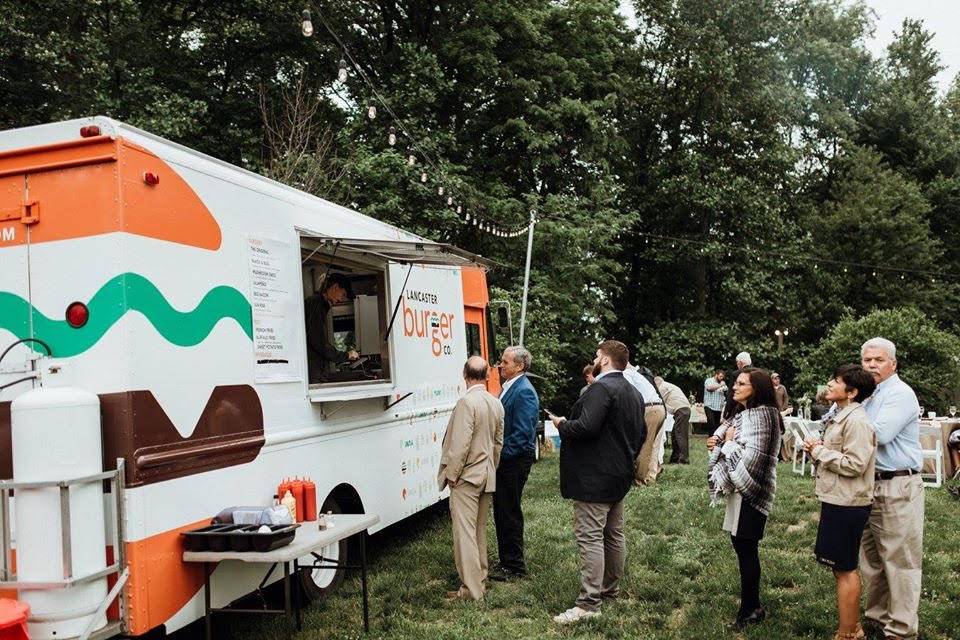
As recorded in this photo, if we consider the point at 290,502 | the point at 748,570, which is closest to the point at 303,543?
the point at 290,502

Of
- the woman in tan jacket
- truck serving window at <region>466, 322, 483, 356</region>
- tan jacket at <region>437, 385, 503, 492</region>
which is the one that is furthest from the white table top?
truck serving window at <region>466, 322, 483, 356</region>

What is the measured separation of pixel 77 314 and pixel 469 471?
3.05 metres

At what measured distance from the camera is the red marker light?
4.00 m

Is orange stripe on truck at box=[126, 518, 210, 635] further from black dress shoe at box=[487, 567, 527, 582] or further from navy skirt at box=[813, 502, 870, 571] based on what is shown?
navy skirt at box=[813, 502, 870, 571]

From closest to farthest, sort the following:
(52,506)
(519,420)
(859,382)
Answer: (52,506) → (859,382) → (519,420)

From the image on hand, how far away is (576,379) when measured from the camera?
25078 mm

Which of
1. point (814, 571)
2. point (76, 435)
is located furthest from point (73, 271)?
point (814, 571)

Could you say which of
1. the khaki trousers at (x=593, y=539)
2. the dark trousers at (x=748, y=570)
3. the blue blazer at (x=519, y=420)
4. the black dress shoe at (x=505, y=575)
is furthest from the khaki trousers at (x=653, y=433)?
the black dress shoe at (x=505, y=575)

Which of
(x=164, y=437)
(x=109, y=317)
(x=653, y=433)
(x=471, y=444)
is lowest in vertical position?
(x=653, y=433)

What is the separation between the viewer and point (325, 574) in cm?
616

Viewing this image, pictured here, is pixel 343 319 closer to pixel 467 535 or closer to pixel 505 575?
pixel 467 535

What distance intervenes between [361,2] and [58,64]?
8.70 metres

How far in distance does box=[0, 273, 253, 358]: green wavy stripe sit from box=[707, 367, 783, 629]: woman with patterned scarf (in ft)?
10.7

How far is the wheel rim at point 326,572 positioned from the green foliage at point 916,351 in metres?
16.2
